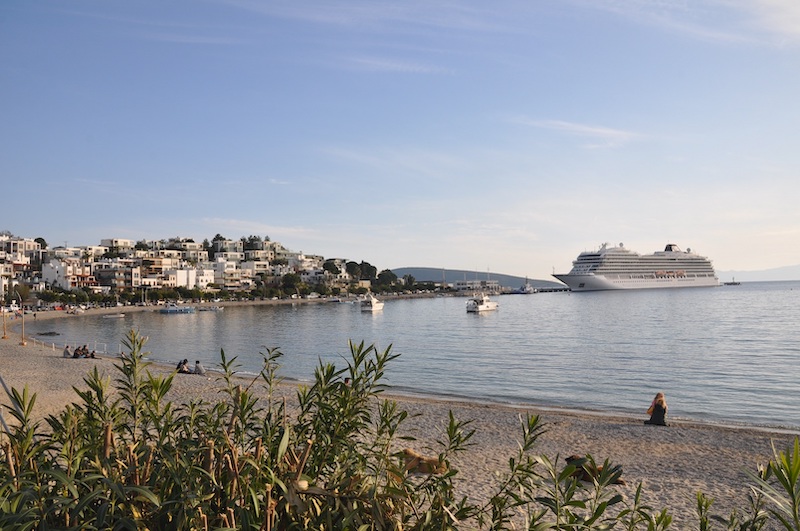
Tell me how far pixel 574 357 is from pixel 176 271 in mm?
103837

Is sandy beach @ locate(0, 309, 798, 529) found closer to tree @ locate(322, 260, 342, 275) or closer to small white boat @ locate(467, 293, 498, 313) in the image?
small white boat @ locate(467, 293, 498, 313)

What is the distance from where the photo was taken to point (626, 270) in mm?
120938

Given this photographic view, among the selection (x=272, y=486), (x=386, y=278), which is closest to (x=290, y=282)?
(x=386, y=278)

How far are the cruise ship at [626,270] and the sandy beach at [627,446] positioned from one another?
107m

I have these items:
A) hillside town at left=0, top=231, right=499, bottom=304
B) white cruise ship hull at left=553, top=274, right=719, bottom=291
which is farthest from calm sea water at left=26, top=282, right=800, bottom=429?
white cruise ship hull at left=553, top=274, right=719, bottom=291

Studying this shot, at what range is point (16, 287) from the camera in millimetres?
93250

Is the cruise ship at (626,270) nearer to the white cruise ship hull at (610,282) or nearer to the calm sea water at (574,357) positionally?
the white cruise ship hull at (610,282)

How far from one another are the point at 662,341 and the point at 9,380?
38313 millimetres

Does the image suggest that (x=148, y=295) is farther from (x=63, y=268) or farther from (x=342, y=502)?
(x=342, y=502)

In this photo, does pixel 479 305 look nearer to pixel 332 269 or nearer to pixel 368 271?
pixel 332 269

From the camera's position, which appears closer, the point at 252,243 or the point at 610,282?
the point at 610,282

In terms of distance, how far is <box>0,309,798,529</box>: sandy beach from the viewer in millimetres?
10047

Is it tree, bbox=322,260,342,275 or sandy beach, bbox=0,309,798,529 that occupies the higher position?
tree, bbox=322,260,342,275

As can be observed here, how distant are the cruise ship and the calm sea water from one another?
5565 centimetres
